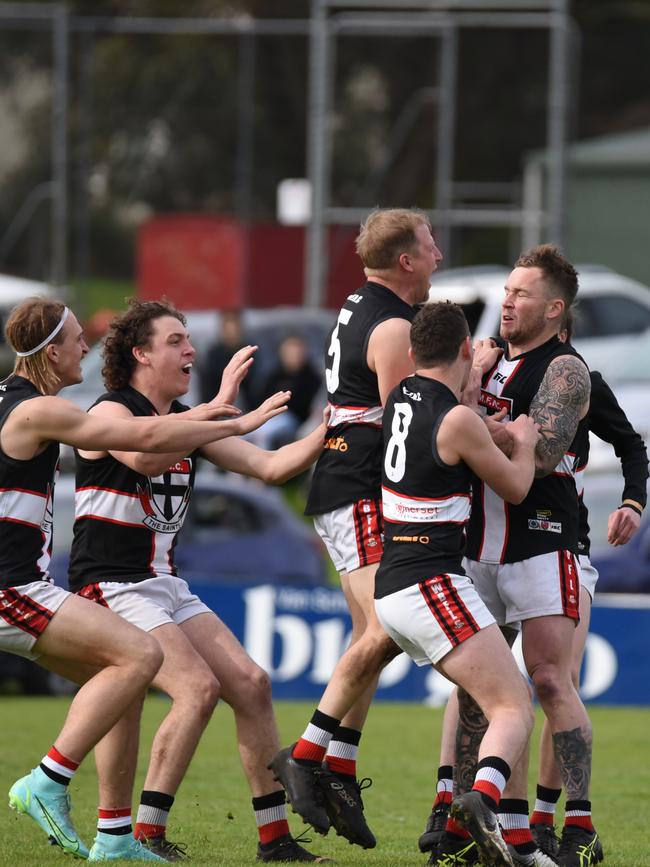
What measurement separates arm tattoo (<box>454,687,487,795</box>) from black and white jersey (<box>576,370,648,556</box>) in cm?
80

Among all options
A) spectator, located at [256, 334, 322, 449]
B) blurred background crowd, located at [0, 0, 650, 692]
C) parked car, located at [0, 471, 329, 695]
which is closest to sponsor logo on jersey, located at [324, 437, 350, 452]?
blurred background crowd, located at [0, 0, 650, 692]

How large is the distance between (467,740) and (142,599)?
1.43 m

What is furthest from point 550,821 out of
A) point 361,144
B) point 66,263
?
point 361,144

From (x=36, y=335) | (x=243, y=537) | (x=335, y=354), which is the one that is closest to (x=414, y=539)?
(x=335, y=354)

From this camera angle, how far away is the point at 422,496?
603 centimetres

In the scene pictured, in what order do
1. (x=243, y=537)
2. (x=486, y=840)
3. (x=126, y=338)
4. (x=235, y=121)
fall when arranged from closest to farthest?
(x=486, y=840) → (x=126, y=338) → (x=243, y=537) → (x=235, y=121)

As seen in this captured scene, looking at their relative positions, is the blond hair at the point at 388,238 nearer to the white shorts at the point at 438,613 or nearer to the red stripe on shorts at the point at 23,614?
the white shorts at the point at 438,613

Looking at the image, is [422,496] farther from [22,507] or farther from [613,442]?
[22,507]

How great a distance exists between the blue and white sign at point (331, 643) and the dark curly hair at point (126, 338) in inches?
276

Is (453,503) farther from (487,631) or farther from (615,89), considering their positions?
(615,89)

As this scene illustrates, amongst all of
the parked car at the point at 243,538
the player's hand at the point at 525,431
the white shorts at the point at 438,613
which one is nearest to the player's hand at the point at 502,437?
the player's hand at the point at 525,431

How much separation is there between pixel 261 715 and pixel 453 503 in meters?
1.26

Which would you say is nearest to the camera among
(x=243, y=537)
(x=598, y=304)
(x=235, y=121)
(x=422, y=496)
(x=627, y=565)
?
(x=422, y=496)

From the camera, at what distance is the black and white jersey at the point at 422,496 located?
237 inches
